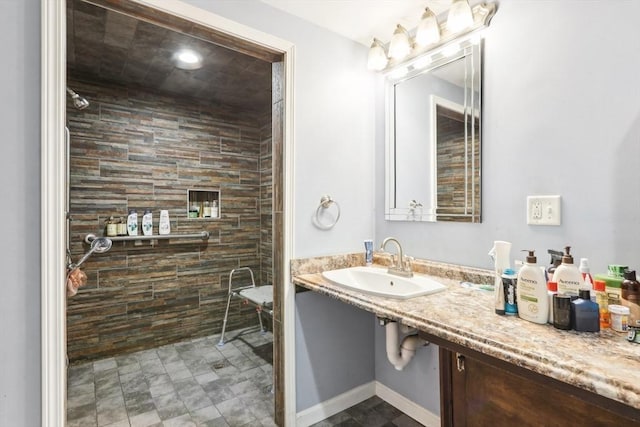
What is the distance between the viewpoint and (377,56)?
1.81 metres

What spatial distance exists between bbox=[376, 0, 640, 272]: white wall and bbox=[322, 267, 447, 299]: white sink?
0.95 ft

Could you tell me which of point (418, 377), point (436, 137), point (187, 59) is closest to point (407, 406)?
point (418, 377)

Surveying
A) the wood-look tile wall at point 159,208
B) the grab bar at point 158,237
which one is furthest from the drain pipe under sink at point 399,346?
the grab bar at point 158,237

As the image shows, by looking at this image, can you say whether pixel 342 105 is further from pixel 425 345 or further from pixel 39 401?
pixel 39 401

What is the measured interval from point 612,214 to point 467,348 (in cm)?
71

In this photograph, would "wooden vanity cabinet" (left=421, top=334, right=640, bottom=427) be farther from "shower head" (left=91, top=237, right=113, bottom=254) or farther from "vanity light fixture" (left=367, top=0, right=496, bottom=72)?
"shower head" (left=91, top=237, right=113, bottom=254)

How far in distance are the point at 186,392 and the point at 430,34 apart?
2563 millimetres

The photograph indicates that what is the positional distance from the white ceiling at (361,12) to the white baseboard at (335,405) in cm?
214

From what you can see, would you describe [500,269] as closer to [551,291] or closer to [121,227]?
[551,291]

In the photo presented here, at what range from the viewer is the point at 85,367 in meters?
2.35

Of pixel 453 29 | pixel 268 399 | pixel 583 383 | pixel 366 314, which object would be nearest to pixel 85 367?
pixel 268 399

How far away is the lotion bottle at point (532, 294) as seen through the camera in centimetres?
95

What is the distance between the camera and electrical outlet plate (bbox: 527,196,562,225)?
47.5 inches

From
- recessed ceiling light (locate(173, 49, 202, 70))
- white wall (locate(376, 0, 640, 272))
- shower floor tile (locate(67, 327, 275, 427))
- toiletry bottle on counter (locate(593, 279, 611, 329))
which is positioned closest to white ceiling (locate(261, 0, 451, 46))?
white wall (locate(376, 0, 640, 272))
